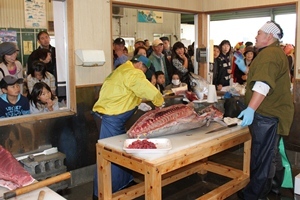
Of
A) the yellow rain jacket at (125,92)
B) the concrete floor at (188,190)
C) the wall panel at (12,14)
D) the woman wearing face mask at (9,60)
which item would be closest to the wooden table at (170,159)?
the concrete floor at (188,190)

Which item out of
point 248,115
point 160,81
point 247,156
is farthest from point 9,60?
point 247,156

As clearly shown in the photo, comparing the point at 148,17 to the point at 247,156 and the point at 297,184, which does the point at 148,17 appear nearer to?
the point at 247,156

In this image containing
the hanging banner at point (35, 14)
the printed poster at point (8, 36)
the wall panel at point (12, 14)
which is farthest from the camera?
the wall panel at point (12, 14)

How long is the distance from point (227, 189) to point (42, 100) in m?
2.29

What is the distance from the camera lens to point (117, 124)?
343 centimetres

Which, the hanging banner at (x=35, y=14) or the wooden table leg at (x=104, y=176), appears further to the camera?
the hanging banner at (x=35, y=14)

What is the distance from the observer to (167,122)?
2.95 metres

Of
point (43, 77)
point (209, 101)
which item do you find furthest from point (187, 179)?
point (43, 77)

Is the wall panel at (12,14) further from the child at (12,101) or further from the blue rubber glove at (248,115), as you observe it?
the blue rubber glove at (248,115)

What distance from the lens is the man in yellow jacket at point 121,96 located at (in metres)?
3.21

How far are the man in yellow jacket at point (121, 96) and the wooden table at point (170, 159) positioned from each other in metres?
0.32

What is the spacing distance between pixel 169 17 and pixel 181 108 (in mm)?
4577

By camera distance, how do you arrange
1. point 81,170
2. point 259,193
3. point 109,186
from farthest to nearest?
point 81,170 → point 259,193 → point 109,186

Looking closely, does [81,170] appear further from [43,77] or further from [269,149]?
[269,149]
